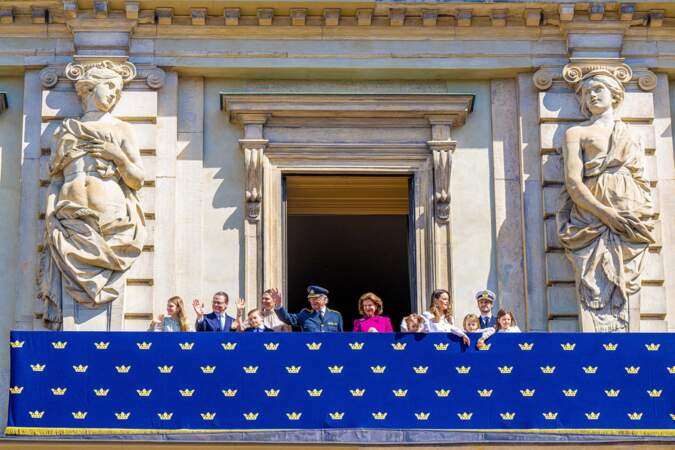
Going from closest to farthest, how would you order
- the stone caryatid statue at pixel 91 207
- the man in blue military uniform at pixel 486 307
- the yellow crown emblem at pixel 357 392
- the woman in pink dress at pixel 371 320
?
the yellow crown emblem at pixel 357 392, the woman in pink dress at pixel 371 320, the man in blue military uniform at pixel 486 307, the stone caryatid statue at pixel 91 207

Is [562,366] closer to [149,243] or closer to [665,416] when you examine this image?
[665,416]

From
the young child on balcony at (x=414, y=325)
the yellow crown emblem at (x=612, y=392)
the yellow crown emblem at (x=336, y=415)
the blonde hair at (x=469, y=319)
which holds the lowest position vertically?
the yellow crown emblem at (x=336, y=415)

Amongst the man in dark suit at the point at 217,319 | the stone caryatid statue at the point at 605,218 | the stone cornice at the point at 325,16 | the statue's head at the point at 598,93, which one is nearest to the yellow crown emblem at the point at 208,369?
the man in dark suit at the point at 217,319

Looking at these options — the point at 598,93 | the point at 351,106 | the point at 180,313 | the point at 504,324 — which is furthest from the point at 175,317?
the point at 598,93

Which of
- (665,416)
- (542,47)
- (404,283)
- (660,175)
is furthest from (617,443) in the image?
(404,283)

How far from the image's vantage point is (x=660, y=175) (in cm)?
→ 2339

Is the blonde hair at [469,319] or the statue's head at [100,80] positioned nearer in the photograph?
the blonde hair at [469,319]

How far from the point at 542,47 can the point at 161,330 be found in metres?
6.77

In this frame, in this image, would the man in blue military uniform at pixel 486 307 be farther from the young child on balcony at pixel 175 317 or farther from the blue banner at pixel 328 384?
the young child on balcony at pixel 175 317

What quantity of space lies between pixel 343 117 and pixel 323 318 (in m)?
3.67

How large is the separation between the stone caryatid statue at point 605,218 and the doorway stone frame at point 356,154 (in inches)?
66.0

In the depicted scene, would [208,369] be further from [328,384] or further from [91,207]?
[91,207]

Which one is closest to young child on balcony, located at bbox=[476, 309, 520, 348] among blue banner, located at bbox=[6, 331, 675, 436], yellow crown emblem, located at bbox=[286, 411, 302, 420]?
blue banner, located at bbox=[6, 331, 675, 436]

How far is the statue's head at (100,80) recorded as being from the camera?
75.8 ft
